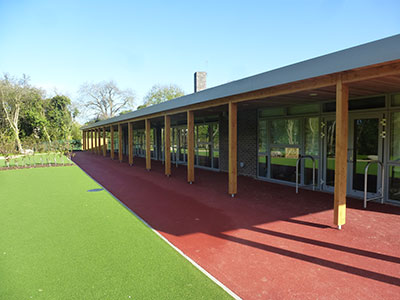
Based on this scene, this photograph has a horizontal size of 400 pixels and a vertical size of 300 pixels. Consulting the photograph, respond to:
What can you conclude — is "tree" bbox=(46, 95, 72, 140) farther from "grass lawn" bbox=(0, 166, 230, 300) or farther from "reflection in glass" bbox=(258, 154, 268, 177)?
"grass lawn" bbox=(0, 166, 230, 300)

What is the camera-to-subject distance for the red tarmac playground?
299cm

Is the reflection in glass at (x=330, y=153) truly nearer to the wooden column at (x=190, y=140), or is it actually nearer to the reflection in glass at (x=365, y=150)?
the reflection in glass at (x=365, y=150)

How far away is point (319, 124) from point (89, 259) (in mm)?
6979

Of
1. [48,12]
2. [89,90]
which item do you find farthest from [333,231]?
[89,90]

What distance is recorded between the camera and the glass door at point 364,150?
645 cm

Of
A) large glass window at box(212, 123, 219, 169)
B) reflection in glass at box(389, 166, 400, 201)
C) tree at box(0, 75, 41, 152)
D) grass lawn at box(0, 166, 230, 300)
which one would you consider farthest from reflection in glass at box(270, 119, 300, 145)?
tree at box(0, 75, 41, 152)

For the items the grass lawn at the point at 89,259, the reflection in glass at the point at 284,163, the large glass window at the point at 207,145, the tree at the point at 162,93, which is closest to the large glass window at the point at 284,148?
the reflection in glass at the point at 284,163

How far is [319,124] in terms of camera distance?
7.79 metres

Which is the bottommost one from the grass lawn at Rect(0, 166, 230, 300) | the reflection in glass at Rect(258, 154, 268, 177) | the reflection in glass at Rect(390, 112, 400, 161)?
the grass lawn at Rect(0, 166, 230, 300)

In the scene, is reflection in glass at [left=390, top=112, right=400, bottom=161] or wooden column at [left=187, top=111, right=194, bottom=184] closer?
reflection in glass at [left=390, top=112, right=400, bottom=161]

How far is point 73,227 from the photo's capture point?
4988mm

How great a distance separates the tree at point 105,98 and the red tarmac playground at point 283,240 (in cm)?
4334

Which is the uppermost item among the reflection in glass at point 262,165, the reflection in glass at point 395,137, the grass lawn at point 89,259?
the reflection in glass at point 395,137

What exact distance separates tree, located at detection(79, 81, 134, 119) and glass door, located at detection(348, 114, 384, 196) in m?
45.4
